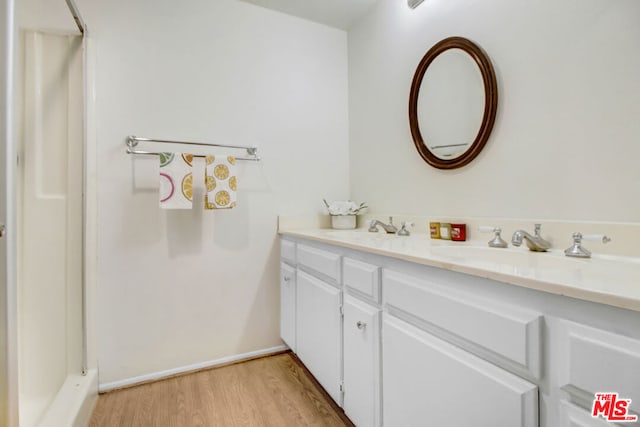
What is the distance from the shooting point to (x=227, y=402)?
1557mm

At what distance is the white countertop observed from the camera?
1.77 ft

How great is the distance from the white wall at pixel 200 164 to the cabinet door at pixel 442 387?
120 centimetres

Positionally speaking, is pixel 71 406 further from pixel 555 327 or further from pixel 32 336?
Result: pixel 555 327

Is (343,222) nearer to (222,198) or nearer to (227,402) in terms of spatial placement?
(222,198)

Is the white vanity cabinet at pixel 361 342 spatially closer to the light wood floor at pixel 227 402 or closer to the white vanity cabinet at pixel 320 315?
the white vanity cabinet at pixel 320 315

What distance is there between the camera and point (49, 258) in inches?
61.4

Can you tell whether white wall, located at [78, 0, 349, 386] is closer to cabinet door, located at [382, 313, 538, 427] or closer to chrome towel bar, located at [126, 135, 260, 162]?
chrome towel bar, located at [126, 135, 260, 162]

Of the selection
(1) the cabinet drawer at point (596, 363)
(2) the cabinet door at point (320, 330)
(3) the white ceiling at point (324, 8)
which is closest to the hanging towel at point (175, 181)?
(2) the cabinet door at point (320, 330)

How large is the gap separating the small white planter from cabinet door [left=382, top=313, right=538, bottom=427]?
1.09 m

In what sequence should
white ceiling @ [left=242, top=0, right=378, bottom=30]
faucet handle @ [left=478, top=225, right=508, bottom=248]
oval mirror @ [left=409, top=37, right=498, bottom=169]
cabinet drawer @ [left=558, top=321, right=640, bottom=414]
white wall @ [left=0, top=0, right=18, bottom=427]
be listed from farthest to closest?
white ceiling @ [left=242, top=0, right=378, bottom=30], oval mirror @ [left=409, top=37, right=498, bottom=169], faucet handle @ [left=478, top=225, right=508, bottom=248], white wall @ [left=0, top=0, right=18, bottom=427], cabinet drawer @ [left=558, top=321, right=640, bottom=414]

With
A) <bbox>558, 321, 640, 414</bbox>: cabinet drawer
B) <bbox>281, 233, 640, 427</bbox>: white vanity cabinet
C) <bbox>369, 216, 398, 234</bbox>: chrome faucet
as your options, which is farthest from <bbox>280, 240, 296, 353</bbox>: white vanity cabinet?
<bbox>558, 321, 640, 414</bbox>: cabinet drawer

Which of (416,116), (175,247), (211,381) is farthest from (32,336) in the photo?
(416,116)

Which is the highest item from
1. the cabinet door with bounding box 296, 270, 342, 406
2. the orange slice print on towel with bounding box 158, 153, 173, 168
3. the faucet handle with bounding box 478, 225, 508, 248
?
the orange slice print on towel with bounding box 158, 153, 173, 168

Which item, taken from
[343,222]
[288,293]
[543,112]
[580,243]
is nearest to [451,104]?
[543,112]
